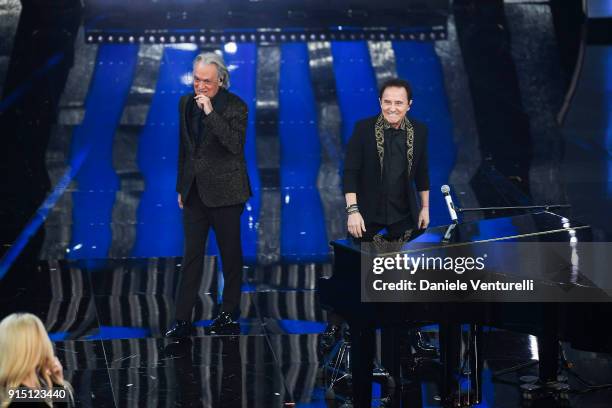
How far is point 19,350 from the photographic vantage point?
330 cm

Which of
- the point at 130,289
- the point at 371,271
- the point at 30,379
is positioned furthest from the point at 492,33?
the point at 30,379

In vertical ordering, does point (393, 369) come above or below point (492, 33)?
below

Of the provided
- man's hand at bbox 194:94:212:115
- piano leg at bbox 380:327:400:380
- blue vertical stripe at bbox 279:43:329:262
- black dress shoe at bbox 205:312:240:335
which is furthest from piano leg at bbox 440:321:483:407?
blue vertical stripe at bbox 279:43:329:262

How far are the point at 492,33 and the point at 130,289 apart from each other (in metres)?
7.30

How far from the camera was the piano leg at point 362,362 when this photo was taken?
15.3 feet

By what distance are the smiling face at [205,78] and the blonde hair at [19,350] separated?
297cm

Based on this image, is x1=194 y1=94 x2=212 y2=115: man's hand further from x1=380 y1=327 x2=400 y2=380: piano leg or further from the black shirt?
x1=380 y1=327 x2=400 y2=380: piano leg

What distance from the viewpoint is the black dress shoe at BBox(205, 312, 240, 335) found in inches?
254

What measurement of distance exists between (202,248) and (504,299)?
2.33 m

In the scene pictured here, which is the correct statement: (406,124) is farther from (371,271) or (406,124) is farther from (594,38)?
(594,38)

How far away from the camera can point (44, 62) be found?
12492mm

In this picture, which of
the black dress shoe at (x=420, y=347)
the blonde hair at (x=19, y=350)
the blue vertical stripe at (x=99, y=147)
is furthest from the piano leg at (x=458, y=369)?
the blue vertical stripe at (x=99, y=147)

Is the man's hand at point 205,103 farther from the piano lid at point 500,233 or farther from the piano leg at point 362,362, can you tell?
the piano leg at point 362,362

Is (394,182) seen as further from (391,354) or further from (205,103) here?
(205,103)
